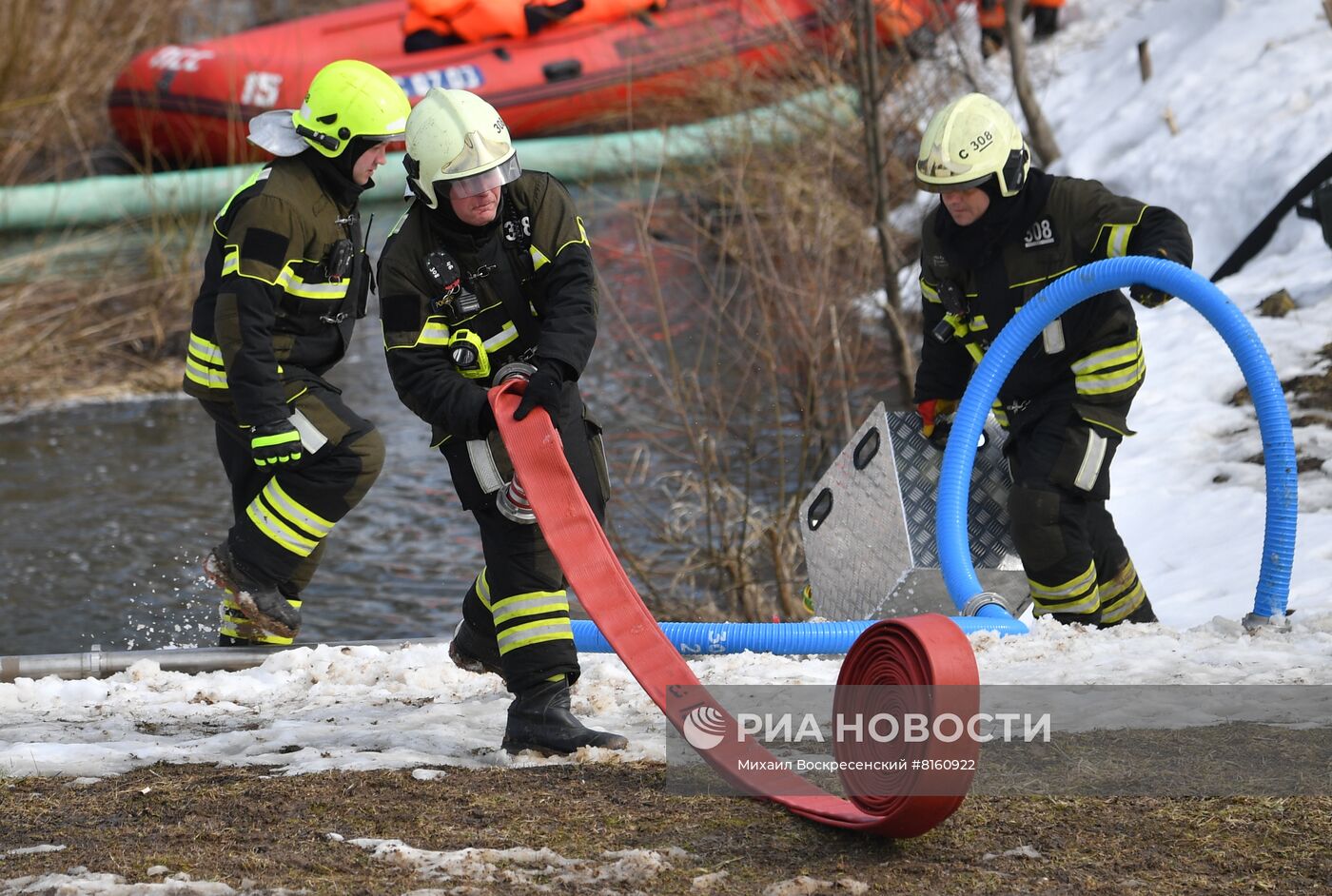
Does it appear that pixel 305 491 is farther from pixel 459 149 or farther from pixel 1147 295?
pixel 1147 295

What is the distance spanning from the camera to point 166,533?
7.94 m

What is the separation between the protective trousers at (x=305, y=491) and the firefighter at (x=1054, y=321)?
1.99 metres

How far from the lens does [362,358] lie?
36.7ft

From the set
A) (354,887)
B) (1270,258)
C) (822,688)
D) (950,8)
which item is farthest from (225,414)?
(950,8)

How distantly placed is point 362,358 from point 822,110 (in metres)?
3.83

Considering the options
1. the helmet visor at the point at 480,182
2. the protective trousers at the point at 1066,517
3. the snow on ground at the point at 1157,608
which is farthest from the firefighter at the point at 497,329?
the protective trousers at the point at 1066,517

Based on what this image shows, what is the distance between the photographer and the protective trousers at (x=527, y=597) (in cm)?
371

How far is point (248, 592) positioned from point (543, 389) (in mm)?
1943

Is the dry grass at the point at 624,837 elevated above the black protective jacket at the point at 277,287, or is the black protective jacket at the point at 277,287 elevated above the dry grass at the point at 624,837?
the black protective jacket at the point at 277,287

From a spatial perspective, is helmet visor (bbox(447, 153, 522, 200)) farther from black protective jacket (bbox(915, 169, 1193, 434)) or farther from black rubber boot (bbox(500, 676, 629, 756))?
black protective jacket (bbox(915, 169, 1193, 434))

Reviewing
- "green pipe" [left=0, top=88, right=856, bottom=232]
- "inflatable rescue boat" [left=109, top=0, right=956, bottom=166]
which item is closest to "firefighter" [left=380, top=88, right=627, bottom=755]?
"green pipe" [left=0, top=88, right=856, bottom=232]

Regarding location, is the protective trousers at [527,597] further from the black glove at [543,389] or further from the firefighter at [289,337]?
the firefighter at [289,337]

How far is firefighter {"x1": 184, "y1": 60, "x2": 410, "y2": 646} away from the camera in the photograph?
15.4 ft

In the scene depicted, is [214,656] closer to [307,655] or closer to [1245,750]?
[307,655]
